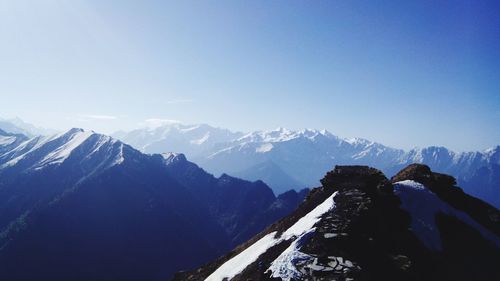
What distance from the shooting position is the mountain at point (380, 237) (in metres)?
26.8

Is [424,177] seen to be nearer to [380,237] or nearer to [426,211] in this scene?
[426,211]

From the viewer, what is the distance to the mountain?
88.1 ft

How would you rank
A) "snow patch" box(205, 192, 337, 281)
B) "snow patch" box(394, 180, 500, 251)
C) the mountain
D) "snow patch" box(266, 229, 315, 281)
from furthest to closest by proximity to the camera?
"snow patch" box(394, 180, 500, 251) → "snow patch" box(205, 192, 337, 281) → the mountain → "snow patch" box(266, 229, 315, 281)

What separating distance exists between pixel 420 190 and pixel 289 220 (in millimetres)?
16927

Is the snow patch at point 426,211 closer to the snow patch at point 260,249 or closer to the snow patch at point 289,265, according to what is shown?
the snow patch at point 260,249

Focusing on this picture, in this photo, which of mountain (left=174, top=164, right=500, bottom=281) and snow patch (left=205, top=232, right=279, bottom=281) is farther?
snow patch (left=205, top=232, right=279, bottom=281)

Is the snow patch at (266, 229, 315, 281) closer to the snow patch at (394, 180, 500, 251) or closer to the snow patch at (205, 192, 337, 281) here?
the snow patch at (205, 192, 337, 281)

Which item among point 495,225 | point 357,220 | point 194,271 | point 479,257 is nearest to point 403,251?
point 357,220

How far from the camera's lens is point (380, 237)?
1292 inches

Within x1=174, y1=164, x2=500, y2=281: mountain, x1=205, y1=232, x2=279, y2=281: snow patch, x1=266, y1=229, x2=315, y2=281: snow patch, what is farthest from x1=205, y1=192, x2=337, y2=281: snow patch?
x1=266, y1=229, x2=315, y2=281: snow patch

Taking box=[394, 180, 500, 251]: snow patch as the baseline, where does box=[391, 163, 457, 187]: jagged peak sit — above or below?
above

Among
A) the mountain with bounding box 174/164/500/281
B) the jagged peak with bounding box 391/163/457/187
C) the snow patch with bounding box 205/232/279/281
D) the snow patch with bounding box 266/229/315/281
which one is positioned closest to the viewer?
the snow patch with bounding box 266/229/315/281

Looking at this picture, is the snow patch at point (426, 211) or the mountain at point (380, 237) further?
the snow patch at point (426, 211)

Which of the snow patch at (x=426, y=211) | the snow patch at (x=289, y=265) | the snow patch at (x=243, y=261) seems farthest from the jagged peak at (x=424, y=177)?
the snow patch at (x=289, y=265)
